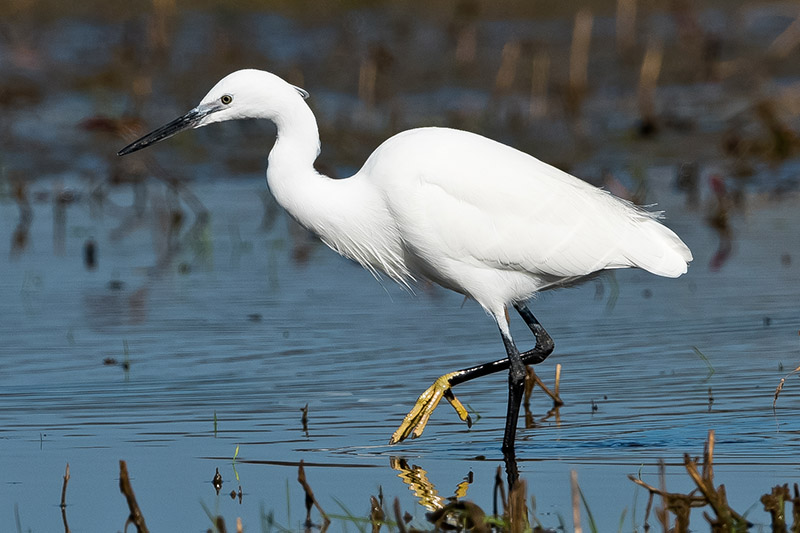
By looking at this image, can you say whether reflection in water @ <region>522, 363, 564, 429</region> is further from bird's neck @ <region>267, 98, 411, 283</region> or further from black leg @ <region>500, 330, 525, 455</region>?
bird's neck @ <region>267, 98, 411, 283</region>

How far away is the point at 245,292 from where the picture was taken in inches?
360

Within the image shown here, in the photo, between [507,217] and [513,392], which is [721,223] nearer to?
[507,217]

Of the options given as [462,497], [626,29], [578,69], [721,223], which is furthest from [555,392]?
[626,29]

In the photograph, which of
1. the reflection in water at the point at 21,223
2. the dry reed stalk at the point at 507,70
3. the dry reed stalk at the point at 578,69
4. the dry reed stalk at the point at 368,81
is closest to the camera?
the reflection in water at the point at 21,223

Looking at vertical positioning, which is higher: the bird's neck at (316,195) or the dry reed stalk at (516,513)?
the bird's neck at (316,195)

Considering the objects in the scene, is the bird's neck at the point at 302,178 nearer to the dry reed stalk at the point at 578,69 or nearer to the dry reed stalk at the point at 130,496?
the dry reed stalk at the point at 130,496

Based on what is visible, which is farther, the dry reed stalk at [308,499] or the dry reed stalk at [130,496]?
the dry reed stalk at [308,499]

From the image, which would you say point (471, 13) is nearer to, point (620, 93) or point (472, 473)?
point (620, 93)

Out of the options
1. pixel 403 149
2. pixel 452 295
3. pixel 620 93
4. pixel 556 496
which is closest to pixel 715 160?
pixel 620 93

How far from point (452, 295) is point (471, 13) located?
Result: 898cm

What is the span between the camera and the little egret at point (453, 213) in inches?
245

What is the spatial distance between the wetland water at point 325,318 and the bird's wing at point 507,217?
67 centimetres

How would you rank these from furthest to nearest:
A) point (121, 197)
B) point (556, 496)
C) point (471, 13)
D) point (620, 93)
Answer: point (471, 13) → point (620, 93) → point (121, 197) → point (556, 496)

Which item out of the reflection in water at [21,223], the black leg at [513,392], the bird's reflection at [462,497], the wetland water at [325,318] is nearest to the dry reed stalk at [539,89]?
the wetland water at [325,318]
